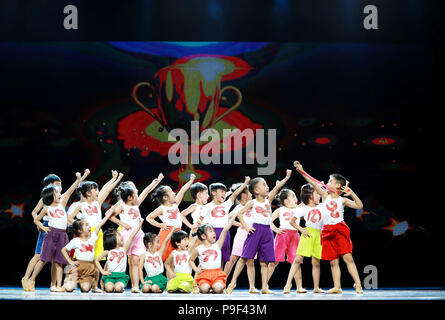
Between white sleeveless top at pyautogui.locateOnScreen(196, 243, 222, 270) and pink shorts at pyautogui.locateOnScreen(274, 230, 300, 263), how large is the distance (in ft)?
2.90

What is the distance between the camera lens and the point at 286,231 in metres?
6.68

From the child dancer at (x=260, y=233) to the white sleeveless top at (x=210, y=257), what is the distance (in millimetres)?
339

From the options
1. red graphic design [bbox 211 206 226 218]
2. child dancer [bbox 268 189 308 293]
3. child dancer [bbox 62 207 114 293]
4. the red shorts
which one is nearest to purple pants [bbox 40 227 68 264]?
child dancer [bbox 62 207 114 293]

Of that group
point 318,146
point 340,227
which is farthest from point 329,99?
point 340,227

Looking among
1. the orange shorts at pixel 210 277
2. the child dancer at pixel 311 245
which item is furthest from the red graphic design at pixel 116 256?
the child dancer at pixel 311 245

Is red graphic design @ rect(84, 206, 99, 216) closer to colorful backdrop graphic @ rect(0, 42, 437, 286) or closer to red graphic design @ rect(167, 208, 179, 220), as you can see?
red graphic design @ rect(167, 208, 179, 220)

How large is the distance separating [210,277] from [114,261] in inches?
40.2

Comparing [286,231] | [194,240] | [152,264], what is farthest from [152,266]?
[286,231]

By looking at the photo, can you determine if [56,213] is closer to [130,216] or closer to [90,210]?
[90,210]

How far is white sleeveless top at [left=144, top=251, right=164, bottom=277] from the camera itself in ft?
20.3

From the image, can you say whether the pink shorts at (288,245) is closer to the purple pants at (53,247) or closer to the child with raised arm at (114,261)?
the child with raised arm at (114,261)

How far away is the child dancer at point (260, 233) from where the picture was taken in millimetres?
6254

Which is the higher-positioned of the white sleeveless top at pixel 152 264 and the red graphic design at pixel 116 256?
the red graphic design at pixel 116 256
